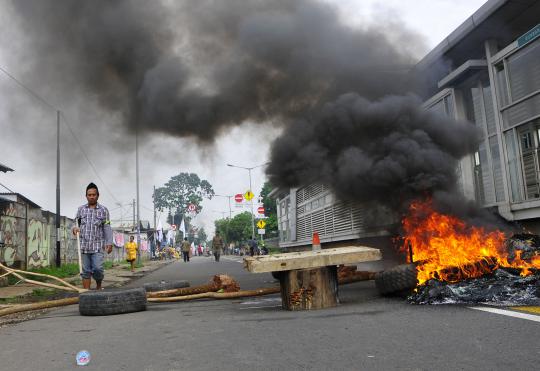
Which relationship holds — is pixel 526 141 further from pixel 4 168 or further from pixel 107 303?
pixel 4 168

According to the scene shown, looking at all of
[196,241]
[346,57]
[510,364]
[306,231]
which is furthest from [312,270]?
[196,241]

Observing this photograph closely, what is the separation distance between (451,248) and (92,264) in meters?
5.92

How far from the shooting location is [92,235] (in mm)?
8047

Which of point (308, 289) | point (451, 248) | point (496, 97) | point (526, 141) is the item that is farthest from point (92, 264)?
point (496, 97)

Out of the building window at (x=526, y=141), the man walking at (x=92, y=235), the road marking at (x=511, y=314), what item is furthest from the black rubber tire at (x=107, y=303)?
the building window at (x=526, y=141)

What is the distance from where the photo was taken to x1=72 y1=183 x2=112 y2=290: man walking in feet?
26.3

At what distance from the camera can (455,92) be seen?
11250 millimetres

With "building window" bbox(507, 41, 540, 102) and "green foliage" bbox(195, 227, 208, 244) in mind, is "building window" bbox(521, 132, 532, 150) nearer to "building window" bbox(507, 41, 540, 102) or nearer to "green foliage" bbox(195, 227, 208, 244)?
"building window" bbox(507, 41, 540, 102)

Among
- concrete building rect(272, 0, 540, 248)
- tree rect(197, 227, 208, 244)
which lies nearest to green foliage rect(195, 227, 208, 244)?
tree rect(197, 227, 208, 244)

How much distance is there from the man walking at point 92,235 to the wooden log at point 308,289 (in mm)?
3758

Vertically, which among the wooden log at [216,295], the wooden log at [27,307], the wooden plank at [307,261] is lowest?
the wooden log at [216,295]

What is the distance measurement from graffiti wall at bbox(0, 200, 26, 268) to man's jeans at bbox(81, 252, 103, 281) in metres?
6.56

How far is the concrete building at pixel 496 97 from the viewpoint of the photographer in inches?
368

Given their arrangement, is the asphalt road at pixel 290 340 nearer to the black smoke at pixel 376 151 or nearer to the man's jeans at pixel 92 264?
the man's jeans at pixel 92 264
